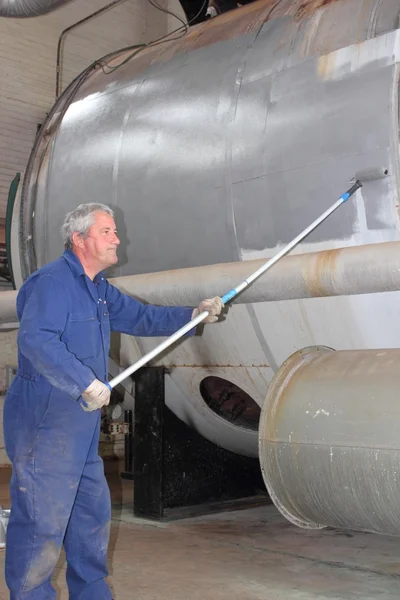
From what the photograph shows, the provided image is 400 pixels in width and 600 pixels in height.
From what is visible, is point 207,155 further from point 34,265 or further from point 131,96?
point 34,265

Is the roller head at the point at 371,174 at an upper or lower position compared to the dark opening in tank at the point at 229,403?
upper

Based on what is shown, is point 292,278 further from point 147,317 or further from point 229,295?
point 147,317

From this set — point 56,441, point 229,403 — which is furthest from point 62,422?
point 229,403

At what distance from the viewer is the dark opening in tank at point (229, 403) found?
450cm

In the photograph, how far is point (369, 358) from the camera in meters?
2.65

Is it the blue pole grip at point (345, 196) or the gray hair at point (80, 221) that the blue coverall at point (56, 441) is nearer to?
the gray hair at point (80, 221)

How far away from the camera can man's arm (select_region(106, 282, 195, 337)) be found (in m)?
3.12

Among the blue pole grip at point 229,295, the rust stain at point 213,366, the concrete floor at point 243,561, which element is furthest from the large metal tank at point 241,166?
the concrete floor at point 243,561

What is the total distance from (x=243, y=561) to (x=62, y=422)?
1.48 m

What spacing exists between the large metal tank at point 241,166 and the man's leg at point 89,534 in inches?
39.9

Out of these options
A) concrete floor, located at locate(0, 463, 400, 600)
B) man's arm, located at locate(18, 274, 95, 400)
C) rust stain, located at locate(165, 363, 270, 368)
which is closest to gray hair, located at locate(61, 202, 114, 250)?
man's arm, located at locate(18, 274, 95, 400)

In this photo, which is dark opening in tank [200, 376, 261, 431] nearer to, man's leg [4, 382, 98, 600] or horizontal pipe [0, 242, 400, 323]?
horizontal pipe [0, 242, 400, 323]

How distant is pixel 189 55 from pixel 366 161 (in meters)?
1.48

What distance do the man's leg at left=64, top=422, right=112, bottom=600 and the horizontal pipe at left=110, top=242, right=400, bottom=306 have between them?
0.91 metres
